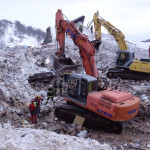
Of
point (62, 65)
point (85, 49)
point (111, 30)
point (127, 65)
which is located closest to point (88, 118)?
point (85, 49)

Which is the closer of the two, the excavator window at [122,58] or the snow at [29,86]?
the snow at [29,86]

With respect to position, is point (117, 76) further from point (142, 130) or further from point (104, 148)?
point (104, 148)

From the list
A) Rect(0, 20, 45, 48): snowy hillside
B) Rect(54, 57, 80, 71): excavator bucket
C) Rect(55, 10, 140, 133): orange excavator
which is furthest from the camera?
Rect(0, 20, 45, 48): snowy hillside

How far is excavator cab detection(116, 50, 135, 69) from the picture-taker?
15470mm

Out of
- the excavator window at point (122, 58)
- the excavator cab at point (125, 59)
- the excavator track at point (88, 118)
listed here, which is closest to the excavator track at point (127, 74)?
the excavator cab at point (125, 59)

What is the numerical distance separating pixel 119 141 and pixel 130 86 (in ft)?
23.9

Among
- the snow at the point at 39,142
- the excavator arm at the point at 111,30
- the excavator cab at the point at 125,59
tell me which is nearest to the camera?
the snow at the point at 39,142

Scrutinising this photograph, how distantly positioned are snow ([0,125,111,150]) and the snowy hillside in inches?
1884

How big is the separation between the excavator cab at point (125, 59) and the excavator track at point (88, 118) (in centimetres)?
765

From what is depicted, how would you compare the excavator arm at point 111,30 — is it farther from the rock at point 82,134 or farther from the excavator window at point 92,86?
the rock at point 82,134

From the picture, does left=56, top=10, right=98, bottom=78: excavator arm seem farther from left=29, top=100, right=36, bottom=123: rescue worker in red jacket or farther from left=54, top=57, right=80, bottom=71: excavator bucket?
left=29, top=100, right=36, bottom=123: rescue worker in red jacket

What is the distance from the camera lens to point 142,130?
324 inches

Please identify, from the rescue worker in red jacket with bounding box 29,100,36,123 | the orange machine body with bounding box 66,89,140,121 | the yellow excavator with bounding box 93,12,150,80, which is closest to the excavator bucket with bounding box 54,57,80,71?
the yellow excavator with bounding box 93,12,150,80

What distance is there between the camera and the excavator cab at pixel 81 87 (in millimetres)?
8617
